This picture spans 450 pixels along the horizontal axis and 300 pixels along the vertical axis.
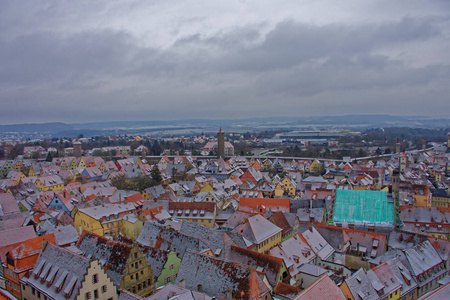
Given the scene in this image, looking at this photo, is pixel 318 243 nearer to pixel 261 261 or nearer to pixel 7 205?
pixel 261 261

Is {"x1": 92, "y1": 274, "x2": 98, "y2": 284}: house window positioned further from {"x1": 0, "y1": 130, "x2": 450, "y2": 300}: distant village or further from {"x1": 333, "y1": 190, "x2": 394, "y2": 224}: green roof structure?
{"x1": 333, "y1": 190, "x2": 394, "y2": 224}: green roof structure

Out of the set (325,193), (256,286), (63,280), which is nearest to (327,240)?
(256,286)

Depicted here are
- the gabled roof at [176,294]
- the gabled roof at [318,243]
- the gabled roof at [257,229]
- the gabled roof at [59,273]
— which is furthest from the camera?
the gabled roof at [257,229]

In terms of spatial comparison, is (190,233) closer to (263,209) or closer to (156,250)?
(156,250)

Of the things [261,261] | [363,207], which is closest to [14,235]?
[261,261]

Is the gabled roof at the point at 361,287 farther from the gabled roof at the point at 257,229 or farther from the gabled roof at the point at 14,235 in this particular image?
the gabled roof at the point at 14,235

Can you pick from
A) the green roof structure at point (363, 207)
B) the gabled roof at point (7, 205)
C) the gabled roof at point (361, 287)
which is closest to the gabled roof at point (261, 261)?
the gabled roof at point (361, 287)

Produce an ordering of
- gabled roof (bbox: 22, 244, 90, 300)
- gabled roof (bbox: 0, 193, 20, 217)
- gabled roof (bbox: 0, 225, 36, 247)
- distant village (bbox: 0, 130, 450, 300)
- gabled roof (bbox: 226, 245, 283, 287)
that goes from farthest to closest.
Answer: gabled roof (bbox: 0, 193, 20, 217), gabled roof (bbox: 0, 225, 36, 247), gabled roof (bbox: 226, 245, 283, 287), distant village (bbox: 0, 130, 450, 300), gabled roof (bbox: 22, 244, 90, 300)

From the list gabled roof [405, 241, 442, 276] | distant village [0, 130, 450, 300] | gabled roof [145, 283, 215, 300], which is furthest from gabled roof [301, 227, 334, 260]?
gabled roof [145, 283, 215, 300]
